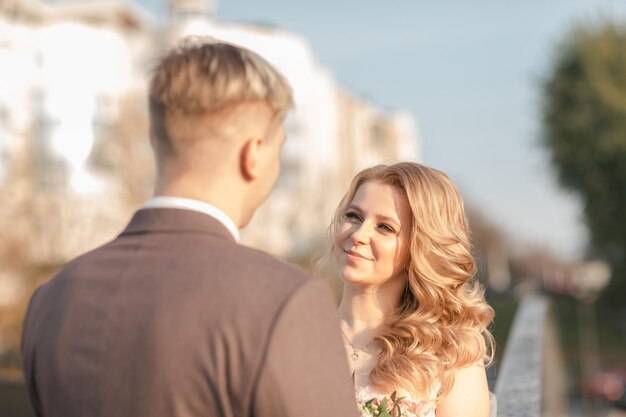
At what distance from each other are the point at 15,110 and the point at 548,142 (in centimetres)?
2436

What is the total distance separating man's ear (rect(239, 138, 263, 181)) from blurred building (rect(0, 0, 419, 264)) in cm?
2806

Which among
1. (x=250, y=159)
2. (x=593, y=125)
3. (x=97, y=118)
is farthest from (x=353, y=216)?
(x=97, y=118)

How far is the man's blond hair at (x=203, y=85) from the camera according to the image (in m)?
1.86

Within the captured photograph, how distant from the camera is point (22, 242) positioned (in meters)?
28.1

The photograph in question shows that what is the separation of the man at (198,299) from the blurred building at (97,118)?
91.8ft

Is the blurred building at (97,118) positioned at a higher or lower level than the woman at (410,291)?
lower


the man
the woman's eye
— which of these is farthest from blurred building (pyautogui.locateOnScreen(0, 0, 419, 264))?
the man

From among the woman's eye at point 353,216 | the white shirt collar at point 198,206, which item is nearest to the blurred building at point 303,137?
the woman's eye at point 353,216

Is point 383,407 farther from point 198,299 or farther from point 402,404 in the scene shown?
point 198,299

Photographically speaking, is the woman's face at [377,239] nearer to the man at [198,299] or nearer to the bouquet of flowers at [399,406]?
the bouquet of flowers at [399,406]

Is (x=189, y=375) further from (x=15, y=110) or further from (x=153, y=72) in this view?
(x=15, y=110)

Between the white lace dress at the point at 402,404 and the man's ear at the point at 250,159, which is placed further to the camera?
the white lace dress at the point at 402,404

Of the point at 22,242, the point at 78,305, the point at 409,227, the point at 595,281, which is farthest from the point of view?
the point at 595,281

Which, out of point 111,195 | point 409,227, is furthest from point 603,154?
point 409,227
